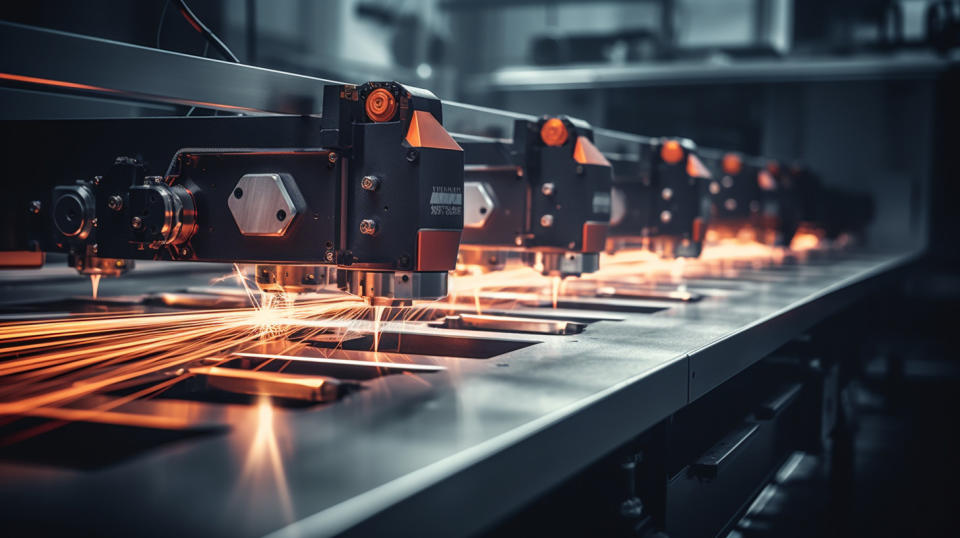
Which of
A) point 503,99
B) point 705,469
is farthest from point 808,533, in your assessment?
point 503,99

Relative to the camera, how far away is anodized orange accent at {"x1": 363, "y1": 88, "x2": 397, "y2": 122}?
1.28m

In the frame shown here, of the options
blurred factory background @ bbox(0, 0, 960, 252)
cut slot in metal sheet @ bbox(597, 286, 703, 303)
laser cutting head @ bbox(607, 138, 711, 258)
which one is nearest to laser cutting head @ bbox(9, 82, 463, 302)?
cut slot in metal sheet @ bbox(597, 286, 703, 303)

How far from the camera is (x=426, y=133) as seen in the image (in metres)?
1.27

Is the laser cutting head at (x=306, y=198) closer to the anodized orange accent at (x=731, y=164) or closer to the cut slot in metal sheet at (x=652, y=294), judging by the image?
the cut slot in metal sheet at (x=652, y=294)

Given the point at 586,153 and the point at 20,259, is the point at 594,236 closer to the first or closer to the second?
the point at 586,153

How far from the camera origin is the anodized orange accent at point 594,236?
1891mm

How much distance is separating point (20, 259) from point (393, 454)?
3.40 feet

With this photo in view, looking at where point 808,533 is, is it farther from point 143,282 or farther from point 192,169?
point 192,169

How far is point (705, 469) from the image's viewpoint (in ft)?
5.15

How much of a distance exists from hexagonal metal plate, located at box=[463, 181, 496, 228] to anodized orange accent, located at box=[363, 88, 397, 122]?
617mm

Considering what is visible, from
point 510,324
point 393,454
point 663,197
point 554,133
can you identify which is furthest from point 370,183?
point 663,197

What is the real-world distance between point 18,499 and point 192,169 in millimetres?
744

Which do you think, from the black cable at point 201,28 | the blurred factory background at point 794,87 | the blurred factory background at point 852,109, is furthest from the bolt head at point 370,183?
the blurred factory background at point 794,87

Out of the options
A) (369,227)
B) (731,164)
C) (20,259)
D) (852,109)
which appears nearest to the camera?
(369,227)
